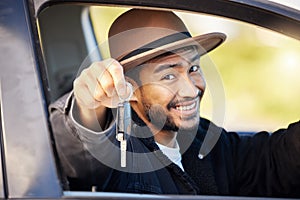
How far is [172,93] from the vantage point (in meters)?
2.48

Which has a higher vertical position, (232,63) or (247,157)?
(232,63)

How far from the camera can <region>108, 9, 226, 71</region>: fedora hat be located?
2320mm

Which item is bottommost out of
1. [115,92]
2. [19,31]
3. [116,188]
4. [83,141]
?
[116,188]

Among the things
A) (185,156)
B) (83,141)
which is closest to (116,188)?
(83,141)

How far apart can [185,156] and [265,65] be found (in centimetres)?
400

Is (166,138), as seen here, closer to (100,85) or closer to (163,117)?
(163,117)

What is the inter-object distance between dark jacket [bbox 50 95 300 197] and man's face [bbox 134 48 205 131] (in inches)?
3.3

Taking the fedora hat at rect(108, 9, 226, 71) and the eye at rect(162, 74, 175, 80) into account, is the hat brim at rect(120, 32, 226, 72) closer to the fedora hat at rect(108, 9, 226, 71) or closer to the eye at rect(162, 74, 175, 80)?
the fedora hat at rect(108, 9, 226, 71)

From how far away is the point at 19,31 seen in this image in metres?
1.85

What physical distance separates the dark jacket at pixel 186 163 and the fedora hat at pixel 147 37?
0.84 ft

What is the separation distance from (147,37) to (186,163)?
0.51m

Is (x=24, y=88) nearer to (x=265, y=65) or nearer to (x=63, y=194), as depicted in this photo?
(x=63, y=194)

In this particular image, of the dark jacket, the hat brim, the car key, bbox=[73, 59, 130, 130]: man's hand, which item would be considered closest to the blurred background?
the dark jacket

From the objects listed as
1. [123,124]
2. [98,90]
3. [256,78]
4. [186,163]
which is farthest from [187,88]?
[256,78]
